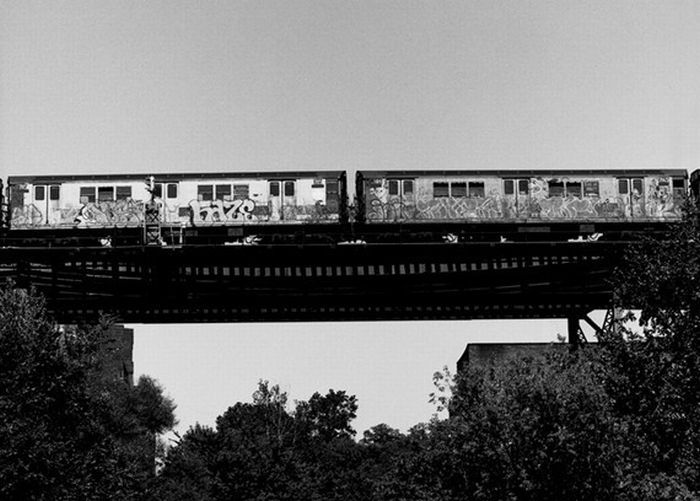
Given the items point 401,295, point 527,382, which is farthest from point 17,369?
point 401,295

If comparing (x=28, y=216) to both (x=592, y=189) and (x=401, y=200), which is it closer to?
(x=401, y=200)

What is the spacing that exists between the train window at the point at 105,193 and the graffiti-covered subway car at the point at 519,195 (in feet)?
45.6

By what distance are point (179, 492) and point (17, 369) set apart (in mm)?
42000

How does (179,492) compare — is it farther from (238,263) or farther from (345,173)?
(345,173)

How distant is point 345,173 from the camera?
7156 cm

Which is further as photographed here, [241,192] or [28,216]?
[241,192]

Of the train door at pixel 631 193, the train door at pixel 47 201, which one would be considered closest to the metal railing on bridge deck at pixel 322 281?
the train door at pixel 47 201

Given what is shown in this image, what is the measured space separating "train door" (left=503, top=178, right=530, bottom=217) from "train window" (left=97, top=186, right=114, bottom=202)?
874 inches

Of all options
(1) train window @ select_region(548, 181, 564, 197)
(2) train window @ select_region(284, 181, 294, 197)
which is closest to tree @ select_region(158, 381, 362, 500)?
(2) train window @ select_region(284, 181, 294, 197)

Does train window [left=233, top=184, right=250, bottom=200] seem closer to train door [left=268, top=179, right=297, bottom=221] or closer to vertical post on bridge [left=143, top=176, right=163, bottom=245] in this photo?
train door [left=268, top=179, right=297, bottom=221]

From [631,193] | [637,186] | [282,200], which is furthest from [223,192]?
[637,186]

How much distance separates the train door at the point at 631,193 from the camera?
71000mm

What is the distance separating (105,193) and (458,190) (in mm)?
19949

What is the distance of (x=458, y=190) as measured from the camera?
235 ft
